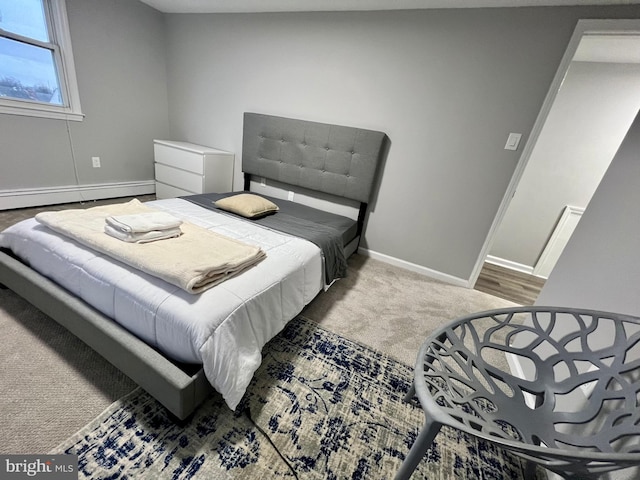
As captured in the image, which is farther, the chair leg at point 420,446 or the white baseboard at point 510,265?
the white baseboard at point 510,265

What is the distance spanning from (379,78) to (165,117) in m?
2.94

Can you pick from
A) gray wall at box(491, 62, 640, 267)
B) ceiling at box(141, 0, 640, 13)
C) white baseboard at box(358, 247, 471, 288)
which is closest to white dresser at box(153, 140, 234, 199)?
ceiling at box(141, 0, 640, 13)

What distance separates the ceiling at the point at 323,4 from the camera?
176cm

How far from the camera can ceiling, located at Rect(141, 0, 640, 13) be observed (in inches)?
69.1

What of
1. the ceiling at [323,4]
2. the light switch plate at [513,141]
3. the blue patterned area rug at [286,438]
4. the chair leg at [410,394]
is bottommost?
the blue patterned area rug at [286,438]

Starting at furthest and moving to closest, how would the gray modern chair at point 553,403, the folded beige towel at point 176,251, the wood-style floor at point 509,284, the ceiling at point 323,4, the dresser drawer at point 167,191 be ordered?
the dresser drawer at point 167,191, the wood-style floor at point 509,284, the ceiling at point 323,4, the folded beige towel at point 176,251, the gray modern chair at point 553,403

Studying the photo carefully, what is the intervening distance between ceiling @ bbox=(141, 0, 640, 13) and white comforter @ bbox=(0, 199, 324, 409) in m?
2.18

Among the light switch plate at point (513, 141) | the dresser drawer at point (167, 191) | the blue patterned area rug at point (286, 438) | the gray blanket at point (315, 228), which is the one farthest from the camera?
the dresser drawer at point (167, 191)

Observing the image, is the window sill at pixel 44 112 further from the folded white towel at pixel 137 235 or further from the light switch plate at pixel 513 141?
the light switch plate at pixel 513 141

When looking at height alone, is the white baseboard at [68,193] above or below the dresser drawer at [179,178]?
below

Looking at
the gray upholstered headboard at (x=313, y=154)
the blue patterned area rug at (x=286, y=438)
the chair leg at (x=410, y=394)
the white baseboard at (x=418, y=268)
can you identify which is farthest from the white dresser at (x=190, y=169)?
the chair leg at (x=410, y=394)

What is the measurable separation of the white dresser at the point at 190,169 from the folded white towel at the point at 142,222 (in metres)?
1.56

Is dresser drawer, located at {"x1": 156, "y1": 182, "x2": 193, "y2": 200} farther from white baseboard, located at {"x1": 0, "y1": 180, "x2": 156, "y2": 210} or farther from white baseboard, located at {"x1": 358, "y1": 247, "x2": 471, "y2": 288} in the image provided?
white baseboard, located at {"x1": 358, "y1": 247, "x2": 471, "y2": 288}

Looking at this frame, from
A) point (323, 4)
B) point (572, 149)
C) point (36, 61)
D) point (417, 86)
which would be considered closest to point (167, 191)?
point (36, 61)
